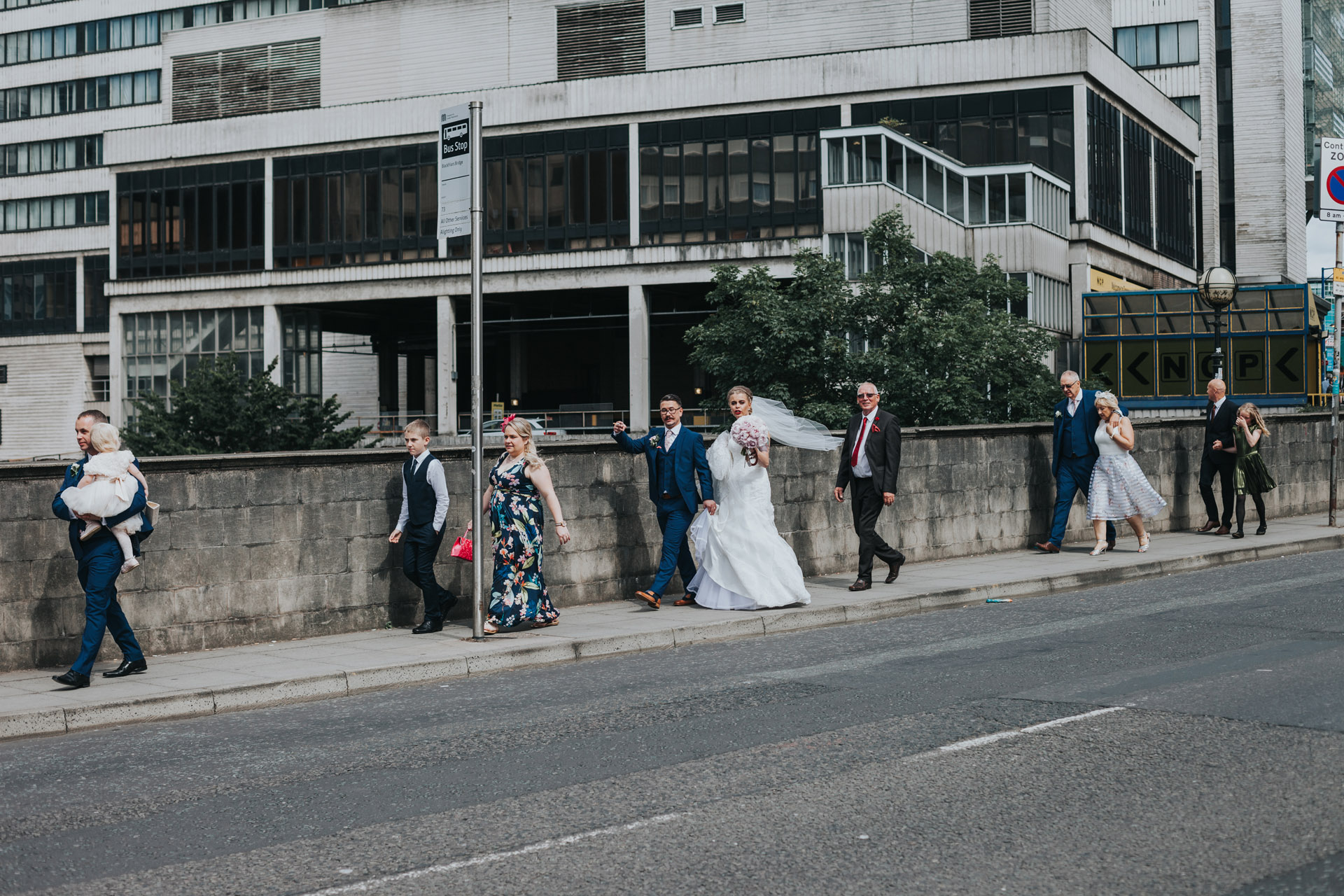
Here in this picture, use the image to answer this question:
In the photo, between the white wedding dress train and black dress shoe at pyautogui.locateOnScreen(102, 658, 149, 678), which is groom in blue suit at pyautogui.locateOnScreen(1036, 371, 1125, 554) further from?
black dress shoe at pyautogui.locateOnScreen(102, 658, 149, 678)

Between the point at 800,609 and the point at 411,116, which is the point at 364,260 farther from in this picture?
the point at 800,609

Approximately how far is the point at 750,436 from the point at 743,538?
2.96ft

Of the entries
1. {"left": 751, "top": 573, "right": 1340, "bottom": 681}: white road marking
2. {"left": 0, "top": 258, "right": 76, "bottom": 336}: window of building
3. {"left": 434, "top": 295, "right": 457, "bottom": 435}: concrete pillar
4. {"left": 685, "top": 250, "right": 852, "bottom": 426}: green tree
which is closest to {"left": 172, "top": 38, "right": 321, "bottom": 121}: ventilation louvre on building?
{"left": 434, "top": 295, "right": 457, "bottom": 435}: concrete pillar

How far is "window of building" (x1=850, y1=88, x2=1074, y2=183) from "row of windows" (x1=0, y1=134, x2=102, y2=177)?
49.8 meters

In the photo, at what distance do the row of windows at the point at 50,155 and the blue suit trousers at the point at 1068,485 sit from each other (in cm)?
7409

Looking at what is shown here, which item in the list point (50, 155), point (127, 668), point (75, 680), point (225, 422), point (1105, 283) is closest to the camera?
point (75, 680)

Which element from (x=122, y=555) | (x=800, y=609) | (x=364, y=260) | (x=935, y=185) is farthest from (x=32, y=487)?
(x=364, y=260)

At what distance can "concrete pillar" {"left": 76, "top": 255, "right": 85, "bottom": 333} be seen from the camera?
252ft

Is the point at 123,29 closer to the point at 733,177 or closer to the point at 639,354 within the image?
the point at 639,354

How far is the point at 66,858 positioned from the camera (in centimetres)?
546

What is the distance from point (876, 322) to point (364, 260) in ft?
116

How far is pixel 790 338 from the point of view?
26891mm

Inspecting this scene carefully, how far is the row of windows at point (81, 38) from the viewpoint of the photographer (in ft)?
258

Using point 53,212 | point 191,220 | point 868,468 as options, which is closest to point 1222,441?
point 868,468
